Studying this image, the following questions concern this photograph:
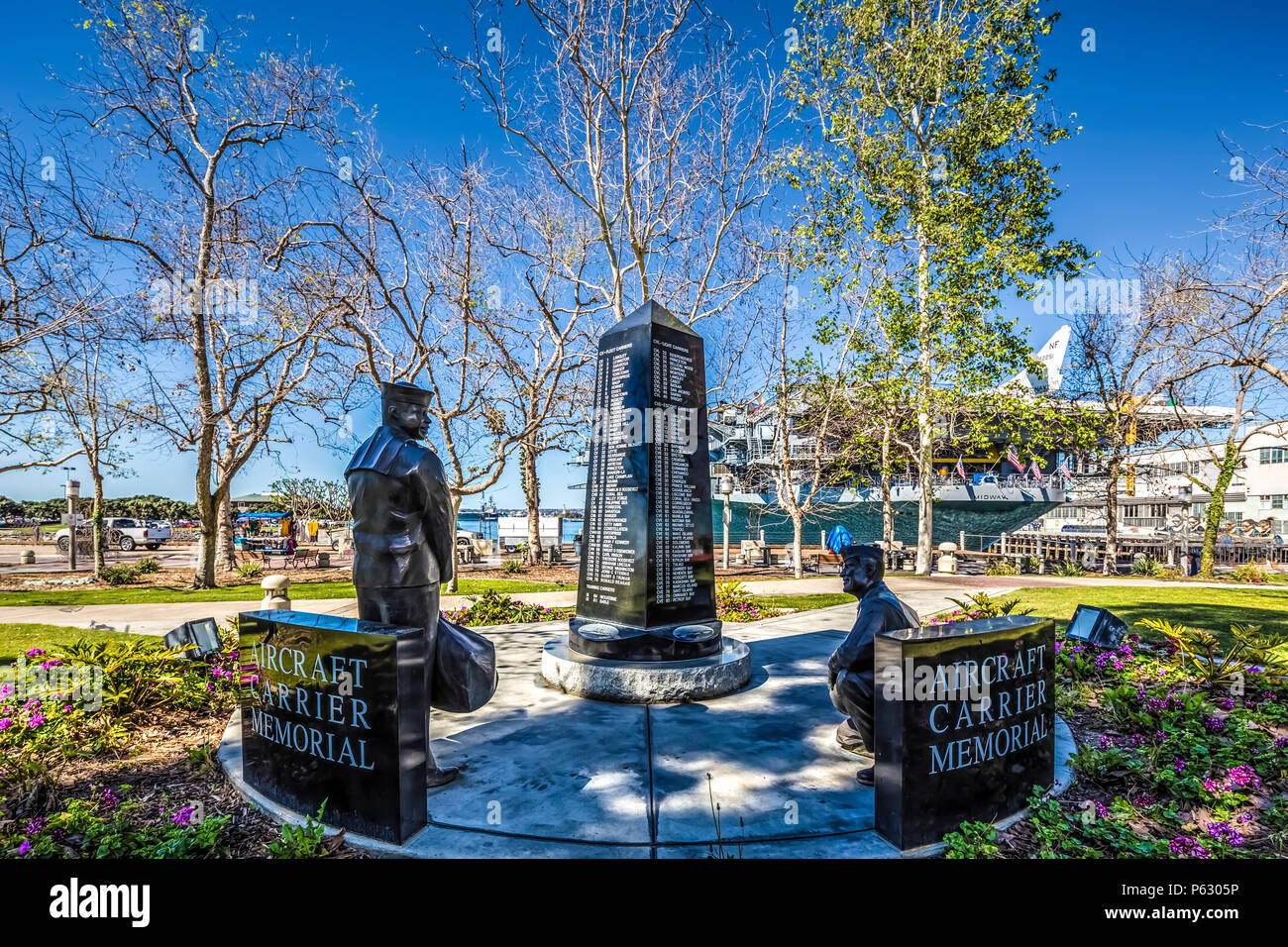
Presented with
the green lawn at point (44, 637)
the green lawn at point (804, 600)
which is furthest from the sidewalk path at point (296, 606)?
the green lawn at point (804, 600)

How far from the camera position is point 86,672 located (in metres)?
5.77

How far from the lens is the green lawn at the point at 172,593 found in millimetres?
14398

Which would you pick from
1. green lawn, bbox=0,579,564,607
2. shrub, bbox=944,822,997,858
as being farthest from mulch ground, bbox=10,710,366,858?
green lawn, bbox=0,579,564,607

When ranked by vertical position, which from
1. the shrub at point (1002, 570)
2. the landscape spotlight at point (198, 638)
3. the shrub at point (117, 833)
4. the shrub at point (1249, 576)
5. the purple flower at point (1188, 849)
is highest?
the landscape spotlight at point (198, 638)

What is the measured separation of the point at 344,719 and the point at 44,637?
9819 millimetres

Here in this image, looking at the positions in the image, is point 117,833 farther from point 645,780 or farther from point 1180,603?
point 1180,603

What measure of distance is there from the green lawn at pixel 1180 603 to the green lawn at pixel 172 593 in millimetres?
12446

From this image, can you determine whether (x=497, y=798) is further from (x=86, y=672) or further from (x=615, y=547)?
(x=86, y=672)

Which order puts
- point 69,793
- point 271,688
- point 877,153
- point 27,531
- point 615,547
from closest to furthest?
point 271,688 → point 69,793 → point 615,547 → point 877,153 → point 27,531

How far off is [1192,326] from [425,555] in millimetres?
21748

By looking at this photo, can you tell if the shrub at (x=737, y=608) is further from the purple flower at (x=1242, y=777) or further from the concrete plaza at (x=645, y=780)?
the purple flower at (x=1242, y=777)

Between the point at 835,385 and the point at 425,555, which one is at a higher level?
the point at 835,385
